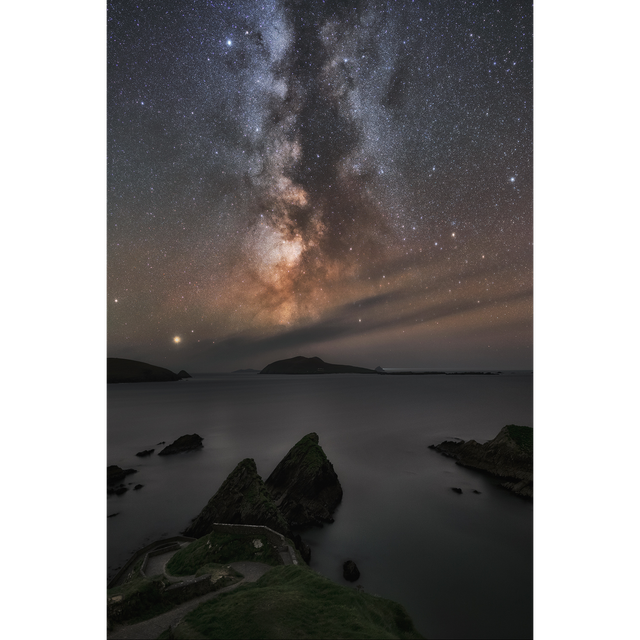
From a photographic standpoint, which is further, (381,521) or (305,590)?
(381,521)

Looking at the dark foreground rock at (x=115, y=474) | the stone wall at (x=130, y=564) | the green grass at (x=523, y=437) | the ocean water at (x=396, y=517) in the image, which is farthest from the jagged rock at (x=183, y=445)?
the green grass at (x=523, y=437)

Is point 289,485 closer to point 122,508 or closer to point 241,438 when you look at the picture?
point 122,508

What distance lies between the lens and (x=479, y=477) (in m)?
46.8

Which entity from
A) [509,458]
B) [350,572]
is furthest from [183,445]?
[509,458]

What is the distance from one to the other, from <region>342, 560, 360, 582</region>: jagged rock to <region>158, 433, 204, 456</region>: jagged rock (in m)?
48.6

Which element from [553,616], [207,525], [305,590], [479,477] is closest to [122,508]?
[207,525]

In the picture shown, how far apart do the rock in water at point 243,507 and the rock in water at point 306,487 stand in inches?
316

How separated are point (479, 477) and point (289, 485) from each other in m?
30.2

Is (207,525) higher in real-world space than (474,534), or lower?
higher

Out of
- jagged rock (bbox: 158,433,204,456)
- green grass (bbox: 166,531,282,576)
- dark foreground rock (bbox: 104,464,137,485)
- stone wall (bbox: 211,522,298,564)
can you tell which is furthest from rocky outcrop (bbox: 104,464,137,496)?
stone wall (bbox: 211,522,298,564)

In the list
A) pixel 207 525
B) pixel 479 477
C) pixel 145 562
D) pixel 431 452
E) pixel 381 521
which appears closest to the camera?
pixel 145 562

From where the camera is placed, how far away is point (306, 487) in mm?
37125

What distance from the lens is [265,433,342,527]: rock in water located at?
33.6m

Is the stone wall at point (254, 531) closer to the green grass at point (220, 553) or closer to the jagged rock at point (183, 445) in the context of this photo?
the green grass at point (220, 553)
